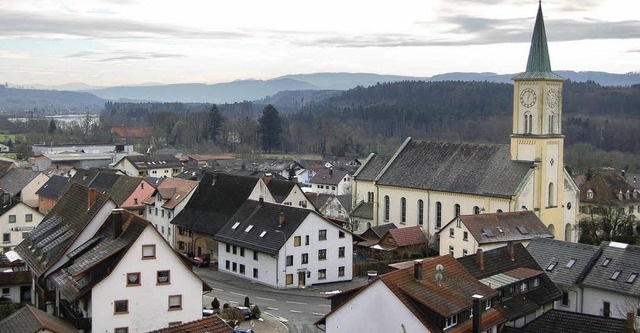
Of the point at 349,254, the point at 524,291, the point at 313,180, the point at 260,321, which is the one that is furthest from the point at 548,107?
the point at 313,180

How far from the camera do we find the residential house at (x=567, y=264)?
147ft

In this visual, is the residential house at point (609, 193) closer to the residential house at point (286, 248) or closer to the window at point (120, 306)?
the residential house at point (286, 248)

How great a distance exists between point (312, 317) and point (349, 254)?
12.2 metres

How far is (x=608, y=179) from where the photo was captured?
3688 inches

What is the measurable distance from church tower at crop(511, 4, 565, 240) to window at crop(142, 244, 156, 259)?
39247 mm

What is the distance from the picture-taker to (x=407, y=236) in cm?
6738

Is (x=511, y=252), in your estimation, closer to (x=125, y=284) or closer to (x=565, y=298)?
(x=565, y=298)

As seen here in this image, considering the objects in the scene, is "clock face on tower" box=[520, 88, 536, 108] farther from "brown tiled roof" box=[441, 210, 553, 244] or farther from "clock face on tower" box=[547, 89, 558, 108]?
"brown tiled roof" box=[441, 210, 553, 244]

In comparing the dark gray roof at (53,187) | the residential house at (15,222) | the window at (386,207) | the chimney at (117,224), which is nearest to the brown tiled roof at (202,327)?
the chimney at (117,224)

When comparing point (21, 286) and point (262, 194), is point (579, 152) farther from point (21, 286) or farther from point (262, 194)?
point (21, 286)

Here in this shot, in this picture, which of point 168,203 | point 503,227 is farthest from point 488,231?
point 168,203

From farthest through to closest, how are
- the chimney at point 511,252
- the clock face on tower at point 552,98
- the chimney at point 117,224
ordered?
the clock face on tower at point 552,98 → the chimney at point 511,252 → the chimney at point 117,224

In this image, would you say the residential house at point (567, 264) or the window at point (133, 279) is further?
the residential house at point (567, 264)

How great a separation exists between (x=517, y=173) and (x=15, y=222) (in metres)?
42.4
